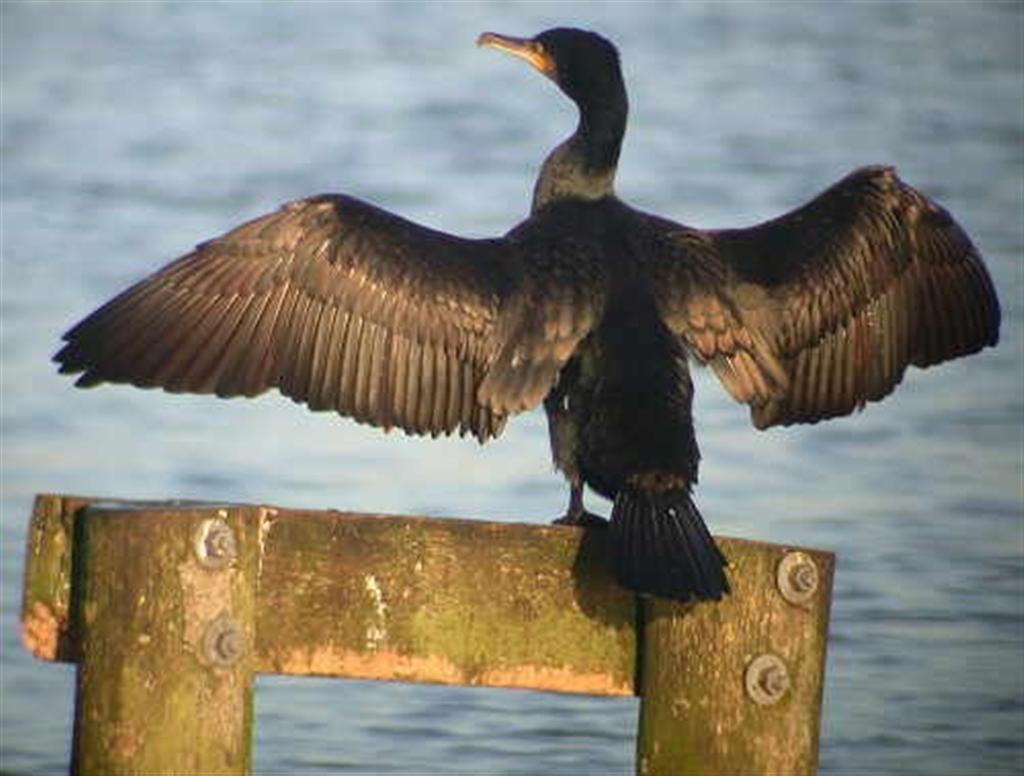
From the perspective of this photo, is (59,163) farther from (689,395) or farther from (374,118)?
(689,395)

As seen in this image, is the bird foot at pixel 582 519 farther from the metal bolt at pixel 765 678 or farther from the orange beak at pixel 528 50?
the orange beak at pixel 528 50

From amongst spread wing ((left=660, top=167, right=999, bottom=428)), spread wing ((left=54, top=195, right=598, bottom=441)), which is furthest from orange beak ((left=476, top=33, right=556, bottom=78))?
spread wing ((left=54, top=195, right=598, bottom=441))

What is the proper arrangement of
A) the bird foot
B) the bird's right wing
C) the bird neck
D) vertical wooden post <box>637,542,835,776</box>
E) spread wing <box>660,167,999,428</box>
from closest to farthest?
1. vertical wooden post <box>637,542,835,776</box>
2. the bird foot
3. the bird's right wing
4. spread wing <box>660,167,999,428</box>
5. the bird neck

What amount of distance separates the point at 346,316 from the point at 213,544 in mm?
2003

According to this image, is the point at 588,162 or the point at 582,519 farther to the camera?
the point at 588,162

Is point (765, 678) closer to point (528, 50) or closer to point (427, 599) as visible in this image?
point (427, 599)

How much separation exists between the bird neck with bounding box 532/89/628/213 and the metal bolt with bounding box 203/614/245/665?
259 cm

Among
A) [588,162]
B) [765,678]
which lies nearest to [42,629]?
[765,678]

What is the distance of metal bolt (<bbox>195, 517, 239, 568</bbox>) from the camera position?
564 cm

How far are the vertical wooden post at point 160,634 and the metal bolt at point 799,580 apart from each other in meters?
0.93

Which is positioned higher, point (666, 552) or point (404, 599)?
point (666, 552)

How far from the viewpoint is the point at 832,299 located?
7984mm

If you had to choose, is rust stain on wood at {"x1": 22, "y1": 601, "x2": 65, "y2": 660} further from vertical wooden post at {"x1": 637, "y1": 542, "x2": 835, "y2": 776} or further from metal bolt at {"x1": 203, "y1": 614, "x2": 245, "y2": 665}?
vertical wooden post at {"x1": 637, "y1": 542, "x2": 835, "y2": 776}

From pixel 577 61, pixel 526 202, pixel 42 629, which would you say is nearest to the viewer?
pixel 42 629
